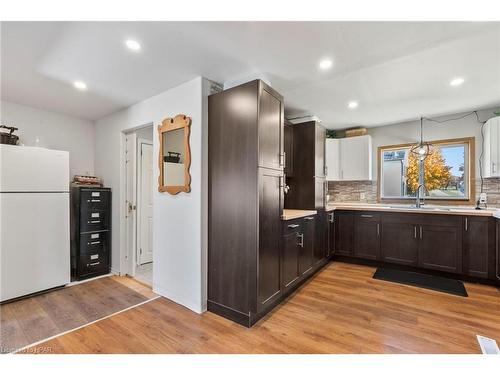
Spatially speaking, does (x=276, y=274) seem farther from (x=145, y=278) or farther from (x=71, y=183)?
(x=71, y=183)

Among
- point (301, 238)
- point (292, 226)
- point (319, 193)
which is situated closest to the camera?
point (292, 226)

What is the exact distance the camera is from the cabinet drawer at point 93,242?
10.9ft

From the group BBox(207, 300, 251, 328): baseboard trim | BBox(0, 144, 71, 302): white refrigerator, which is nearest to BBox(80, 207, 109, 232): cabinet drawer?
BBox(0, 144, 71, 302): white refrigerator

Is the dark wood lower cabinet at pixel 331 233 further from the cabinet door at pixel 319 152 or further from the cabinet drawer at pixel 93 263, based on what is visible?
the cabinet drawer at pixel 93 263

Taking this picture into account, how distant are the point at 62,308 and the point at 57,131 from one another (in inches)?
102

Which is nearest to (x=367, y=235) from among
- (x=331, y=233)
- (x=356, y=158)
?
(x=331, y=233)

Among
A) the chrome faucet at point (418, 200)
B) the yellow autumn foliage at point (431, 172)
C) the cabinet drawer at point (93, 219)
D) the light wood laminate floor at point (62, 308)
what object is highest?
the yellow autumn foliage at point (431, 172)

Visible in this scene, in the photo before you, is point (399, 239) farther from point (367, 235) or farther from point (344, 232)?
point (344, 232)

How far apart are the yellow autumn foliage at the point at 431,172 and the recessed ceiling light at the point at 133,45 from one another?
14.1 ft

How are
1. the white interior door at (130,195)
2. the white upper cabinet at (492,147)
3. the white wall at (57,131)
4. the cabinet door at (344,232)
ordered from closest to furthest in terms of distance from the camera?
Result: the white upper cabinet at (492,147)
the white wall at (57,131)
the white interior door at (130,195)
the cabinet door at (344,232)

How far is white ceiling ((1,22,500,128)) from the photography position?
1.71 metres

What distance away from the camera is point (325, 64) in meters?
2.19

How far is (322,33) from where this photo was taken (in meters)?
1.74

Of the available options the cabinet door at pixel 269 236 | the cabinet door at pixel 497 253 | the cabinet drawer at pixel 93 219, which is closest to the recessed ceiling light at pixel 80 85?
the cabinet drawer at pixel 93 219
